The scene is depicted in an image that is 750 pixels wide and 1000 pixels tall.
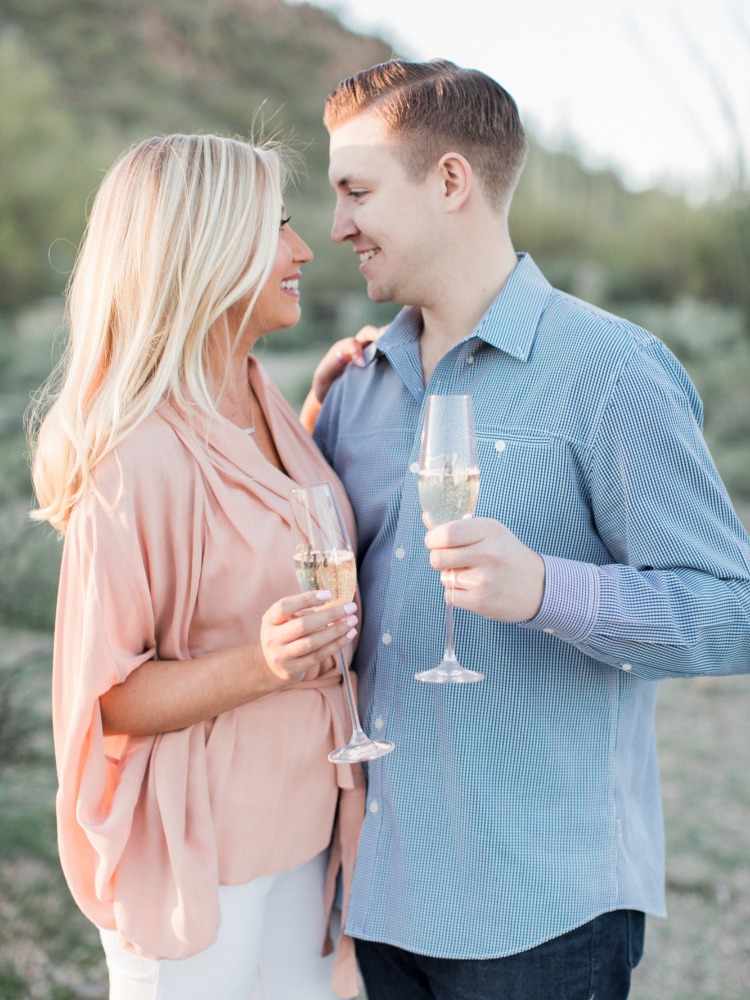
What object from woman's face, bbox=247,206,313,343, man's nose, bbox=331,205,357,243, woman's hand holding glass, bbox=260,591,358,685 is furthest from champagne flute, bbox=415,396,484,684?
man's nose, bbox=331,205,357,243

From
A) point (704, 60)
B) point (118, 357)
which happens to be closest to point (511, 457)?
point (118, 357)

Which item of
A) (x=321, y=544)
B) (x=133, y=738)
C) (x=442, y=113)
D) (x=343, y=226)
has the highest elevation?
(x=442, y=113)

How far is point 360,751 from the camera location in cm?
202

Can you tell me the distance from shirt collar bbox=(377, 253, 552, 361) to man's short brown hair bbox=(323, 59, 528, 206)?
248 mm

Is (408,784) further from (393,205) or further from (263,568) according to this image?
(393,205)

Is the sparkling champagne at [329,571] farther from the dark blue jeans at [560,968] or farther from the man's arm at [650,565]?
the dark blue jeans at [560,968]

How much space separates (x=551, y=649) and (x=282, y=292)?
40.7 inches

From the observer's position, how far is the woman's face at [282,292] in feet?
7.73

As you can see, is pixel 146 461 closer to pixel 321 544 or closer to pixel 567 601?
pixel 321 544

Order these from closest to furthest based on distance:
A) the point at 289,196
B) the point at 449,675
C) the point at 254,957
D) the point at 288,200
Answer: the point at 449,675
the point at 254,957
the point at 288,200
the point at 289,196

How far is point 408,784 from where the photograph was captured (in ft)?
7.09

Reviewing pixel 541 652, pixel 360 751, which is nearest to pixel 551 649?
pixel 541 652

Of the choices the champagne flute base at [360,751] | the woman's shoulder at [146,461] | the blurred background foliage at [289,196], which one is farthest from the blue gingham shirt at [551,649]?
the blurred background foliage at [289,196]

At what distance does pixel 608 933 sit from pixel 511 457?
1.00m
